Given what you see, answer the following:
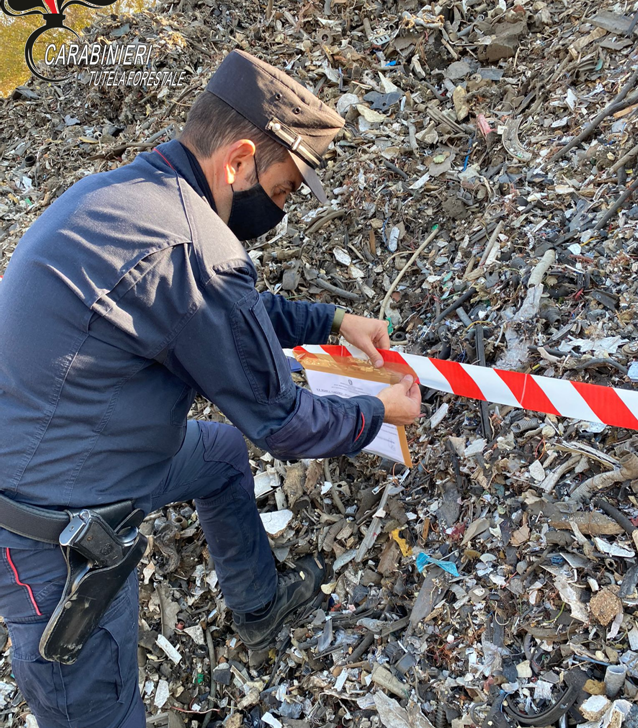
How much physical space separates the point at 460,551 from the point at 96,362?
85.3 inches

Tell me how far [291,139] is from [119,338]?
1114mm

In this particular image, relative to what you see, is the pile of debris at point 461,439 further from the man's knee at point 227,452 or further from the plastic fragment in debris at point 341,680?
the man's knee at point 227,452

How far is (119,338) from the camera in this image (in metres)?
2.06

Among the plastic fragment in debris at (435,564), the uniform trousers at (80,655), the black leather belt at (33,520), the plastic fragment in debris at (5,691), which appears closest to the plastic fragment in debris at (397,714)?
the plastic fragment in debris at (435,564)

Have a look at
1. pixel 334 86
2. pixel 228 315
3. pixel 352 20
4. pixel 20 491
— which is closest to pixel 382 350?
pixel 228 315

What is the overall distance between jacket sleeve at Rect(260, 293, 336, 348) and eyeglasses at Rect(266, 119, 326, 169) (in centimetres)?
98

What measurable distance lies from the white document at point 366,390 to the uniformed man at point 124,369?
55 centimetres

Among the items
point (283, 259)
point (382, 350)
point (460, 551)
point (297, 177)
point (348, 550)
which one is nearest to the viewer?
point (297, 177)

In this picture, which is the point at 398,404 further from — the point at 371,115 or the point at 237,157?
the point at 371,115

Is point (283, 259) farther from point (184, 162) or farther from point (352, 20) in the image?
point (352, 20)

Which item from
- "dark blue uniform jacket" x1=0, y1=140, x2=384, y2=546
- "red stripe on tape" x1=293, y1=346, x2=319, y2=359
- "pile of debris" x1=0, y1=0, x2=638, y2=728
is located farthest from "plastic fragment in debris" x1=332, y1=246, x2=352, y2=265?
"dark blue uniform jacket" x1=0, y1=140, x2=384, y2=546

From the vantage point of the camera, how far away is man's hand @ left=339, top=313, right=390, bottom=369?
126 inches

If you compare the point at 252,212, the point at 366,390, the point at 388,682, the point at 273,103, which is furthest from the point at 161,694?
the point at 273,103

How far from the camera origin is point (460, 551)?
3.03m
